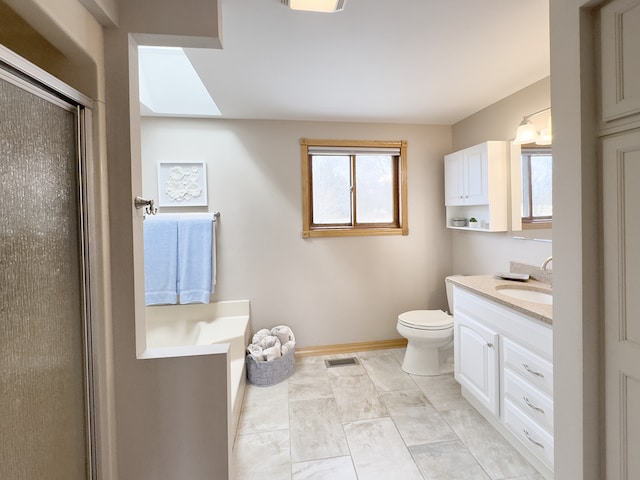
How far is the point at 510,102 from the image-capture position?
222 cm

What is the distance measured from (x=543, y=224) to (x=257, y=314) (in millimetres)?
2366

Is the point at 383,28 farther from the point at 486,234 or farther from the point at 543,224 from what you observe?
the point at 486,234

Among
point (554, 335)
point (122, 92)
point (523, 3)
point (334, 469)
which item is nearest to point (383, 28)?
point (523, 3)

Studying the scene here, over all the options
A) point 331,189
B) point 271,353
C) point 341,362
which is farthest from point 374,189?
point 271,353

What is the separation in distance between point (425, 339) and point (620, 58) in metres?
1.92

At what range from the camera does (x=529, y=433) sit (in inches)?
57.6

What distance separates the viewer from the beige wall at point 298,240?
2.65m

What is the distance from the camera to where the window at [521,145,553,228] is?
1989 millimetres

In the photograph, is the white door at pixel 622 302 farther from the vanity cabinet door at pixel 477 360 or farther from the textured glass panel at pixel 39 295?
the textured glass panel at pixel 39 295

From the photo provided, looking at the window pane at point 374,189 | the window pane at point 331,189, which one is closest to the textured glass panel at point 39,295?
the window pane at point 331,189

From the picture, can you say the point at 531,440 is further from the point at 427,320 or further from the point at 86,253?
the point at 86,253

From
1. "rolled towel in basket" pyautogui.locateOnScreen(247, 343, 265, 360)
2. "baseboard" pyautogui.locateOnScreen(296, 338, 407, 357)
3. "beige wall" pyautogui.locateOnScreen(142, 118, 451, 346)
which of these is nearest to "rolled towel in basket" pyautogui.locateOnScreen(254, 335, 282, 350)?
"rolled towel in basket" pyautogui.locateOnScreen(247, 343, 265, 360)

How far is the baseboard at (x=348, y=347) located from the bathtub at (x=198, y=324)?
1.86 ft

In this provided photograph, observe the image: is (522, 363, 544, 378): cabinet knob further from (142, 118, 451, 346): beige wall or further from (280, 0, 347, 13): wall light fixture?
(280, 0, 347, 13): wall light fixture
